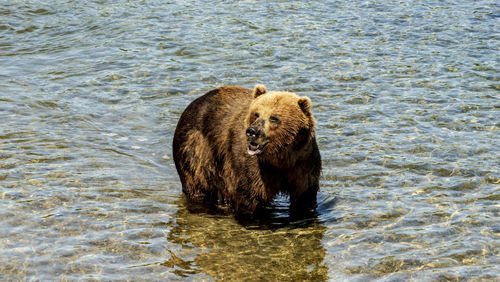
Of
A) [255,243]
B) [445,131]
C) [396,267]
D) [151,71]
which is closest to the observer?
[396,267]

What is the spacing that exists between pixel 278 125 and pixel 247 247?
1244 mm

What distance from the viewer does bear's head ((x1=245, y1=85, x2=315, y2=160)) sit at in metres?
6.42

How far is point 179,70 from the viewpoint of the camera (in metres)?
12.7

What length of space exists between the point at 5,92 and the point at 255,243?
6.50 m

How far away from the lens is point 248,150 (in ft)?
21.2

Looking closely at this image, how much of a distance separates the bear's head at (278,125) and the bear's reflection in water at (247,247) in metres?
0.88

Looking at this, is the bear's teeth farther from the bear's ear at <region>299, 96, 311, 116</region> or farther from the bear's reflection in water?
the bear's reflection in water

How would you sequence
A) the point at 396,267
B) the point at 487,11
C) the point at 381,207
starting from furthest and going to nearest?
the point at 487,11, the point at 381,207, the point at 396,267

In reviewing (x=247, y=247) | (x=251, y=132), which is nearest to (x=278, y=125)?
(x=251, y=132)

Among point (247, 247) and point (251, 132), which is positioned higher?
point (251, 132)

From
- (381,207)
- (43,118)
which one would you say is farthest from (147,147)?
(381,207)

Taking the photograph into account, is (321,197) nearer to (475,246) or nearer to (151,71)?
(475,246)

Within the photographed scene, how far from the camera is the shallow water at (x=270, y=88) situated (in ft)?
20.9

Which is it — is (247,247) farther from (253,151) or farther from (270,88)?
(270,88)
